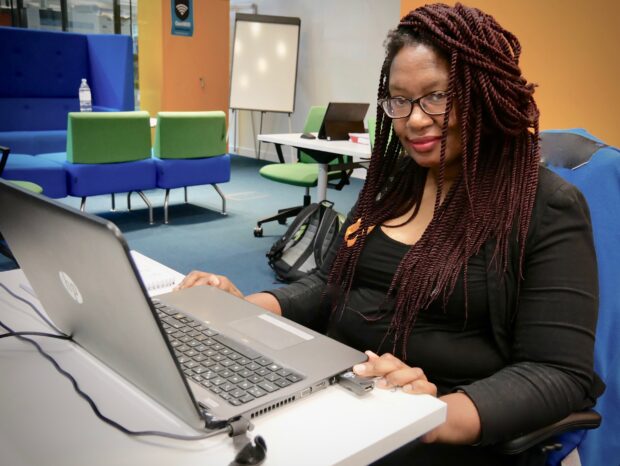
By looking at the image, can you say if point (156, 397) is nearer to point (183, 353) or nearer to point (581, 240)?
point (183, 353)

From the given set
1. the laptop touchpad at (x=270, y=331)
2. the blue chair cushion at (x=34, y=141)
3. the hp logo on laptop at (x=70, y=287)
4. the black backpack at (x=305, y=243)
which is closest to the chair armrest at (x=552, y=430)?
the laptop touchpad at (x=270, y=331)

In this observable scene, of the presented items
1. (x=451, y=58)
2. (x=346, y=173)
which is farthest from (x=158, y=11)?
(x=451, y=58)

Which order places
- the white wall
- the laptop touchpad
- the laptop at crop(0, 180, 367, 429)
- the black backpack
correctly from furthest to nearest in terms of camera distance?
the white wall → the black backpack → the laptop touchpad → the laptop at crop(0, 180, 367, 429)

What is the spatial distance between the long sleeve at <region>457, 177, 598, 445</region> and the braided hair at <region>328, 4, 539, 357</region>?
0.04 m

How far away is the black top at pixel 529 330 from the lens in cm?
88

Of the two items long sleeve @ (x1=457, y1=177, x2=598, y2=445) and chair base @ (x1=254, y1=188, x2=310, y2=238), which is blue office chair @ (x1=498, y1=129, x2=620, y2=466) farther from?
chair base @ (x1=254, y1=188, x2=310, y2=238)

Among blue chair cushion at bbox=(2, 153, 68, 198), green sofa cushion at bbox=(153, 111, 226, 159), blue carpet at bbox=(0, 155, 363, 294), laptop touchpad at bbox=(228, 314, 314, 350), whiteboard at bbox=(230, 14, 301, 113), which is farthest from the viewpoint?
whiteboard at bbox=(230, 14, 301, 113)

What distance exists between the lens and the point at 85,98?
17.6ft

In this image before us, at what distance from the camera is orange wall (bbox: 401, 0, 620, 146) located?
222 centimetres

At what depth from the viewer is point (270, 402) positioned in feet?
2.28

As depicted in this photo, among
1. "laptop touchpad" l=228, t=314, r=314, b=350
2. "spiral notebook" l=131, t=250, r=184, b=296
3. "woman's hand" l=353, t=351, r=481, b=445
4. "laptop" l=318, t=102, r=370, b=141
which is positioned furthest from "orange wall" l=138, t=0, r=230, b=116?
"woman's hand" l=353, t=351, r=481, b=445

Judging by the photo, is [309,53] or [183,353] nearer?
[183,353]

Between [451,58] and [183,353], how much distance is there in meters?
0.66

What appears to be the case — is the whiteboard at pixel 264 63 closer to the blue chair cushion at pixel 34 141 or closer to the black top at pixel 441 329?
the blue chair cushion at pixel 34 141
